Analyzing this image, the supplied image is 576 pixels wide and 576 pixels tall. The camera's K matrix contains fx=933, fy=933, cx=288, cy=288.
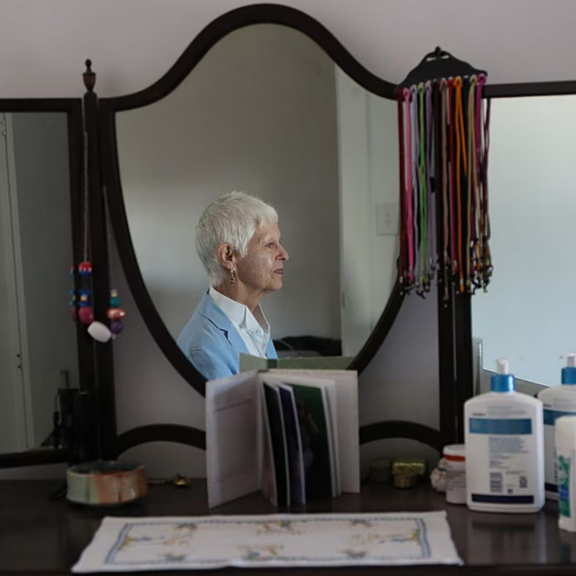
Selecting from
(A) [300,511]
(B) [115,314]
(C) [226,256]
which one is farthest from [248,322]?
(A) [300,511]

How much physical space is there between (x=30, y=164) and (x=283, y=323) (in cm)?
52

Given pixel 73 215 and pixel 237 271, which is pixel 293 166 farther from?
pixel 73 215

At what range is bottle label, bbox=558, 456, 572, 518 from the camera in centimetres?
133

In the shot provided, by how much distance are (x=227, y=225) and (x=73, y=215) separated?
0.27 metres

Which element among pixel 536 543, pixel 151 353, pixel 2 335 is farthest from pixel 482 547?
Result: pixel 2 335

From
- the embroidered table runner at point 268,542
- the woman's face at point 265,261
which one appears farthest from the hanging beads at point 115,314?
the embroidered table runner at point 268,542

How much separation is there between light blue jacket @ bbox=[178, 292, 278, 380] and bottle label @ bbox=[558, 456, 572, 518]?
1.69ft

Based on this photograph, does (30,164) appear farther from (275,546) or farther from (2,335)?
(275,546)

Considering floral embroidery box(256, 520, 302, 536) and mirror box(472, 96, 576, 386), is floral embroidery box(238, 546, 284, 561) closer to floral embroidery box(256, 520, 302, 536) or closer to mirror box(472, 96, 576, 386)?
floral embroidery box(256, 520, 302, 536)

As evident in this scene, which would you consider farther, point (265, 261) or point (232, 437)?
point (265, 261)

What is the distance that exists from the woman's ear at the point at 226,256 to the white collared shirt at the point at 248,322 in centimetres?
5

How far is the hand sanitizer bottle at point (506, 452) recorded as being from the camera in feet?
4.61

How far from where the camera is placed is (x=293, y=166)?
5.28 ft

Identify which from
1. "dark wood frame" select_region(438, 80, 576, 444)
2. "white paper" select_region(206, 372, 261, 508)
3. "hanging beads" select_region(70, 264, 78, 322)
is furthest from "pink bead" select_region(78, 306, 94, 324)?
"dark wood frame" select_region(438, 80, 576, 444)
